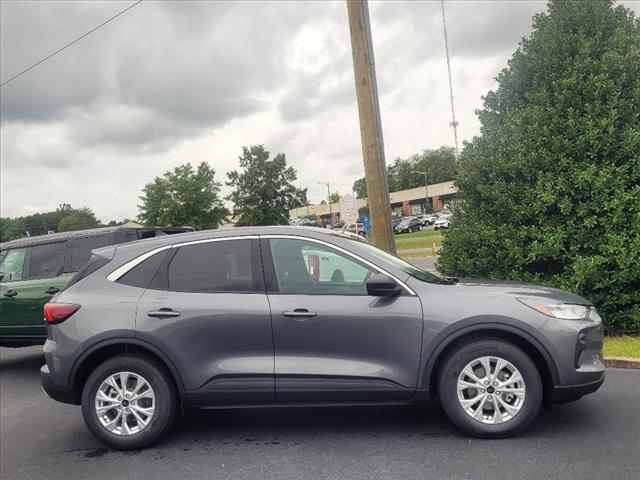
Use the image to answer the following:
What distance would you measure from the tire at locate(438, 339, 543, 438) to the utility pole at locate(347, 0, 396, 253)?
3820mm

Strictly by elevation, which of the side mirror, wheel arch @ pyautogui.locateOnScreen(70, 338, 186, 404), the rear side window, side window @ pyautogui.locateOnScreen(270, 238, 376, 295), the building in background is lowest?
wheel arch @ pyautogui.locateOnScreen(70, 338, 186, 404)

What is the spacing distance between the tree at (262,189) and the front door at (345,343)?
6257cm

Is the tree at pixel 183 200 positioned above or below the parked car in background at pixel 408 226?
above

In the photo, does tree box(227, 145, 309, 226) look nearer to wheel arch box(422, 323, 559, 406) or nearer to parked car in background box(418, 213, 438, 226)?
parked car in background box(418, 213, 438, 226)

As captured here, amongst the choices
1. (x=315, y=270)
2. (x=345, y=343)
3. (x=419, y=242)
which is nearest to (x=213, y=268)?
(x=315, y=270)

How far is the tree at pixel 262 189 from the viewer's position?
6725 centimetres

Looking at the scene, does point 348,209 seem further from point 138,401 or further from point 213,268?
point 138,401

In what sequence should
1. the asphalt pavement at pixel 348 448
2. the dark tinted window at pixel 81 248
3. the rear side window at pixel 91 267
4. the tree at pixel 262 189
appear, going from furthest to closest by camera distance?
the tree at pixel 262 189 < the dark tinted window at pixel 81 248 < the rear side window at pixel 91 267 < the asphalt pavement at pixel 348 448

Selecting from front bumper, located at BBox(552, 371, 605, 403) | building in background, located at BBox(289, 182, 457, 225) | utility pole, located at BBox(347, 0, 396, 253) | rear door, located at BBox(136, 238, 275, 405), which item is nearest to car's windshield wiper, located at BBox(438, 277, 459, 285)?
front bumper, located at BBox(552, 371, 605, 403)

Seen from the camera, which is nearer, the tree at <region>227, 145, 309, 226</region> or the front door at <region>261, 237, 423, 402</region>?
the front door at <region>261, 237, 423, 402</region>

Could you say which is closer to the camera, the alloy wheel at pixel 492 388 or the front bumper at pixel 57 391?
the alloy wheel at pixel 492 388

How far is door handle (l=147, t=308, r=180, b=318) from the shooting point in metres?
4.14

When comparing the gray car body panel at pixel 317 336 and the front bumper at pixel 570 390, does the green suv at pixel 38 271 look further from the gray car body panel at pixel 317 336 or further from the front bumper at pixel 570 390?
the front bumper at pixel 570 390

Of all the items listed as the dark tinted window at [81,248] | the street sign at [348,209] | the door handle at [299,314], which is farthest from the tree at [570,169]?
the street sign at [348,209]
